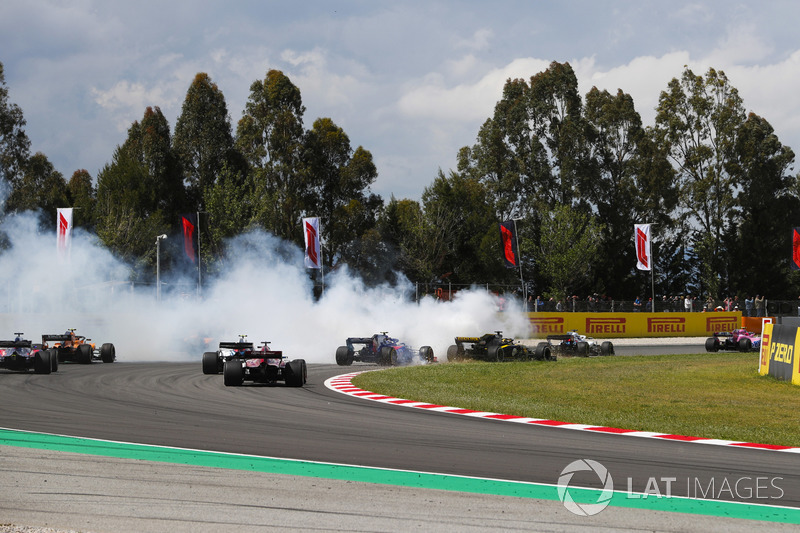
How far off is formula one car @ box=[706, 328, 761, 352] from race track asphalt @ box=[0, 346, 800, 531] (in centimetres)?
2523

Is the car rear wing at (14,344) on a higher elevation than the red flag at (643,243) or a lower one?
lower

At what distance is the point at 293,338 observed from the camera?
117 ft

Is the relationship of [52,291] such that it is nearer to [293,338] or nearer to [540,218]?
[293,338]

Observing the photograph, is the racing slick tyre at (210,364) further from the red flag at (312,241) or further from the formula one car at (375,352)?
the red flag at (312,241)

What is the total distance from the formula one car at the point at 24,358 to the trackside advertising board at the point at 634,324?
27.6 m

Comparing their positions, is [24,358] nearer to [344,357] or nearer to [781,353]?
[344,357]

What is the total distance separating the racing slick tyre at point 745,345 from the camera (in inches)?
1499

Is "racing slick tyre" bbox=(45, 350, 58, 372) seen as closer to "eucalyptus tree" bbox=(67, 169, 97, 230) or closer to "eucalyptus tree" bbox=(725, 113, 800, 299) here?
"eucalyptus tree" bbox=(67, 169, 97, 230)

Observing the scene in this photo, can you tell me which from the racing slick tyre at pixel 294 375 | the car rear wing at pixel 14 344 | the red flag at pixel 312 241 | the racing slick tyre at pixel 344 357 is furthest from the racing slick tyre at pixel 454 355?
the red flag at pixel 312 241

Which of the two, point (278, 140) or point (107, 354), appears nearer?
point (107, 354)

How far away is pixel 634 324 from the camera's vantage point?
158ft

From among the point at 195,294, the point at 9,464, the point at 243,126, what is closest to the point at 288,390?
the point at 9,464

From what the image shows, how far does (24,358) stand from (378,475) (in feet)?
58.9

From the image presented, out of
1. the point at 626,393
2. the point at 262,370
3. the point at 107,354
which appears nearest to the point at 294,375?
the point at 262,370
